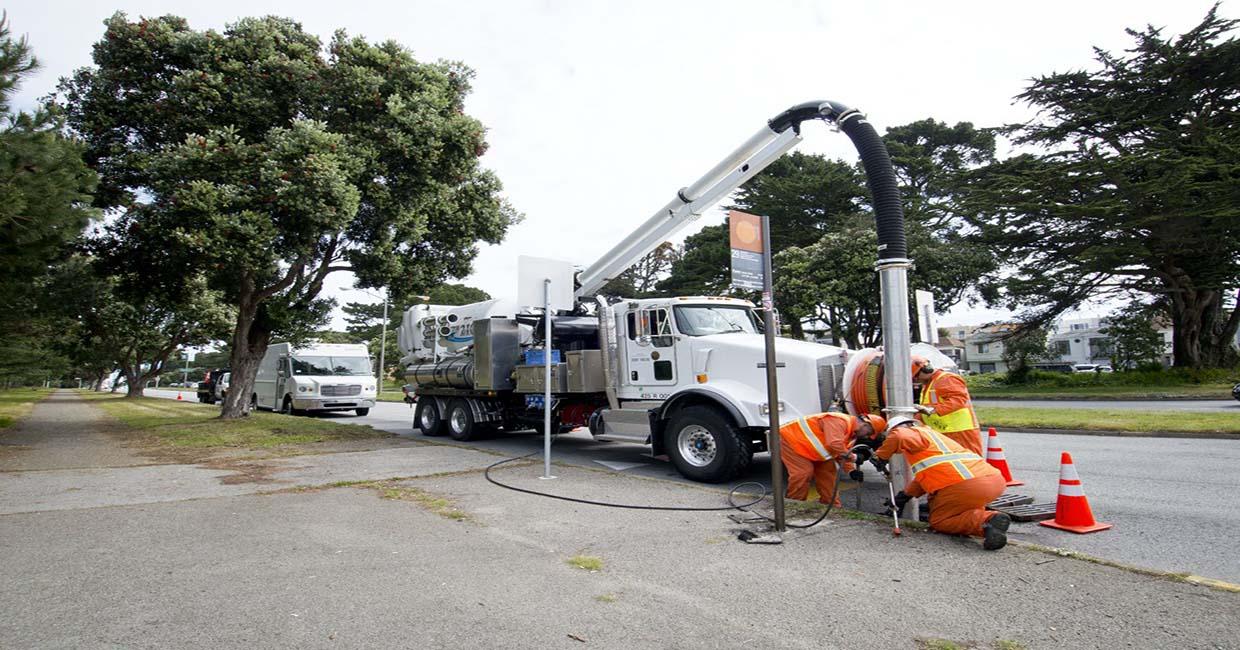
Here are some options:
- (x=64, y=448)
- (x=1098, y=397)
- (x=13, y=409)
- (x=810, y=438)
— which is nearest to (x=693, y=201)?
(x=810, y=438)

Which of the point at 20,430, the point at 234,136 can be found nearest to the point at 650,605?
the point at 234,136

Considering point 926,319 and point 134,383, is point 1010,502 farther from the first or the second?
point 134,383

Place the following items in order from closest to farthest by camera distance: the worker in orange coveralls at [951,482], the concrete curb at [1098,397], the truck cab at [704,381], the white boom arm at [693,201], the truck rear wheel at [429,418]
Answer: the worker in orange coveralls at [951,482], the truck cab at [704,381], the white boom arm at [693,201], the truck rear wheel at [429,418], the concrete curb at [1098,397]

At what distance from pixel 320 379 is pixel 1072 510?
2040cm

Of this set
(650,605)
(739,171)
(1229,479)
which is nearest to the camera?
(650,605)

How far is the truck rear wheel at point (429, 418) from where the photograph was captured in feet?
44.1

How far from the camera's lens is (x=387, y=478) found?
7.93 m

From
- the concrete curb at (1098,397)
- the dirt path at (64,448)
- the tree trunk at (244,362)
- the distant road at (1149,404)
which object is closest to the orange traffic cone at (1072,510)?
the dirt path at (64,448)

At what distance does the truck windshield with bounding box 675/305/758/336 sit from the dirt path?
789 cm

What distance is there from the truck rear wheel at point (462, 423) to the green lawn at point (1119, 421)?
1004 cm

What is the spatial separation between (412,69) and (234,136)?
376cm

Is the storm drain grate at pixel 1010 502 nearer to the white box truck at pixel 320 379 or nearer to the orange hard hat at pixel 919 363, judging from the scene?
the orange hard hat at pixel 919 363

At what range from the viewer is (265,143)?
12609 mm

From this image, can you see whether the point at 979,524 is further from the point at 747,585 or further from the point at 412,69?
the point at 412,69
